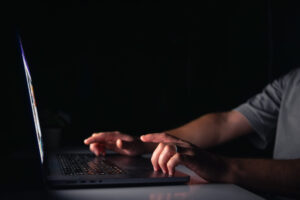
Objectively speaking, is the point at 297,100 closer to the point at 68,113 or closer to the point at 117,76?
the point at 117,76

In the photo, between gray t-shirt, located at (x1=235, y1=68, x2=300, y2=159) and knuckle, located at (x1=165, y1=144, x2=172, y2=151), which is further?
gray t-shirt, located at (x1=235, y1=68, x2=300, y2=159)

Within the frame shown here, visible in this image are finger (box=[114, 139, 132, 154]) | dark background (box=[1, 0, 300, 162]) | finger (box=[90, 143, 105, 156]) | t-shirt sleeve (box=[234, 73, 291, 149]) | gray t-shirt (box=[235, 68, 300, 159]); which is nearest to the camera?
finger (box=[114, 139, 132, 154])

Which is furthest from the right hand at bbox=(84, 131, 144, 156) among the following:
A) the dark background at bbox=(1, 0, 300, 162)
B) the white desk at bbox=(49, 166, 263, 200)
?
the dark background at bbox=(1, 0, 300, 162)

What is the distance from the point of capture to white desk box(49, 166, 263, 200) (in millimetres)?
688

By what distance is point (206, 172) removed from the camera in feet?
2.79

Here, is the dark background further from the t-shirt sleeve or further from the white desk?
the white desk

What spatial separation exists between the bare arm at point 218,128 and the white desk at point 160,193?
0.94 meters

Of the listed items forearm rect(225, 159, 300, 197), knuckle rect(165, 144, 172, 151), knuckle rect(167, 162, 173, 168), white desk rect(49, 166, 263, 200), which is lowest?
forearm rect(225, 159, 300, 197)

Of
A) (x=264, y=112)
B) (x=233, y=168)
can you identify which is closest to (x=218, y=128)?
(x=264, y=112)

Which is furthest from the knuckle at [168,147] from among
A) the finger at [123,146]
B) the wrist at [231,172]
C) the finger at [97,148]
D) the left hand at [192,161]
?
the finger at [97,148]

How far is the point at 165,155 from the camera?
2.77ft

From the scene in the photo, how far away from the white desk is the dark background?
148 cm

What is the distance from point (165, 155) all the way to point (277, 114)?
43.1 inches

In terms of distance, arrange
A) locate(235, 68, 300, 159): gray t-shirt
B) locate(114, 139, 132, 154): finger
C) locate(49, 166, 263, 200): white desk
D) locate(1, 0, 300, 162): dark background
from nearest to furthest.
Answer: locate(49, 166, 263, 200): white desk < locate(114, 139, 132, 154): finger < locate(235, 68, 300, 159): gray t-shirt < locate(1, 0, 300, 162): dark background
